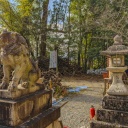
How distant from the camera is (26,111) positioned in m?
2.46

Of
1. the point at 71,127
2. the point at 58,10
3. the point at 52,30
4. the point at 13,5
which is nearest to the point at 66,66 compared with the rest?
the point at 52,30

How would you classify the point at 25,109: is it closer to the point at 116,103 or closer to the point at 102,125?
the point at 102,125

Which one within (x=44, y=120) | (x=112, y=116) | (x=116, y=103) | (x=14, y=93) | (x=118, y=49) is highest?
(x=118, y=49)

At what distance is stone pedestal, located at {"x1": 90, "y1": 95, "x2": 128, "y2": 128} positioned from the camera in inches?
131

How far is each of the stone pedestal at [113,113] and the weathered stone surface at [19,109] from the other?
1.32m

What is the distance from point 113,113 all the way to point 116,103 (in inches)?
7.8

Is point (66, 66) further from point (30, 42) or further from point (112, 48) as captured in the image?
point (112, 48)

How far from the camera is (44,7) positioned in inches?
611

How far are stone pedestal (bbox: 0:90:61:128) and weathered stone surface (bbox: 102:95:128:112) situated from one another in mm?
1132

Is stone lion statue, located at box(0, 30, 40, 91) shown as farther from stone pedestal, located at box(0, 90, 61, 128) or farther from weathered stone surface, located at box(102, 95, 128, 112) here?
weathered stone surface, located at box(102, 95, 128, 112)

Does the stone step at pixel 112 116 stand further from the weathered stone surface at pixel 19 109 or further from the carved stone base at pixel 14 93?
the carved stone base at pixel 14 93

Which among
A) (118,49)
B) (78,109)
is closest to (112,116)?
(118,49)

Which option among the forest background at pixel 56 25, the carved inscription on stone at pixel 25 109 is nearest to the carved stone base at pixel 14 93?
the carved inscription on stone at pixel 25 109

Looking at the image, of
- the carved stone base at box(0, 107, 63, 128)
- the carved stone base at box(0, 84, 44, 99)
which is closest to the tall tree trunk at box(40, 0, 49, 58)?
the carved stone base at box(0, 107, 63, 128)
